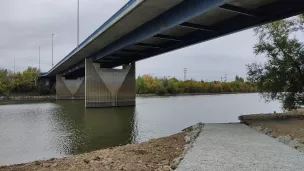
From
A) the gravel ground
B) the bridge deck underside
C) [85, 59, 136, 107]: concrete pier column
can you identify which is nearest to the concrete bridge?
the bridge deck underside

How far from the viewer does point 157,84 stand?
121m

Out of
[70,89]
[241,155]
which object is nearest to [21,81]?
[70,89]

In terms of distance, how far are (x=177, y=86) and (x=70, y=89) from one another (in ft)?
164

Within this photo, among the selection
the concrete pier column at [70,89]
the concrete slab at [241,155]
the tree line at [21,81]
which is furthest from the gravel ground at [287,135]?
the tree line at [21,81]

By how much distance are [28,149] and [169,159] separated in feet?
33.9

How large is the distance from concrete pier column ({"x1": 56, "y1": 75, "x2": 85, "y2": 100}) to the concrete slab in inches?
3432

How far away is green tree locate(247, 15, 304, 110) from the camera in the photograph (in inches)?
809

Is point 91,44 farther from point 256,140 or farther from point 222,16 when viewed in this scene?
point 256,140

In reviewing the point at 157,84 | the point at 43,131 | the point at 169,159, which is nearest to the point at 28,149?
the point at 43,131

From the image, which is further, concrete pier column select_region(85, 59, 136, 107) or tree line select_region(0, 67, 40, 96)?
tree line select_region(0, 67, 40, 96)

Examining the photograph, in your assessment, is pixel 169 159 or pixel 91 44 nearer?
pixel 169 159

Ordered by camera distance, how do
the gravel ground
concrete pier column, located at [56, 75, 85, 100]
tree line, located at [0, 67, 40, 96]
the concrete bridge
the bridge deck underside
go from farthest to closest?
1. tree line, located at [0, 67, 40, 96]
2. concrete pier column, located at [56, 75, 85, 100]
3. the concrete bridge
4. the bridge deck underside
5. the gravel ground

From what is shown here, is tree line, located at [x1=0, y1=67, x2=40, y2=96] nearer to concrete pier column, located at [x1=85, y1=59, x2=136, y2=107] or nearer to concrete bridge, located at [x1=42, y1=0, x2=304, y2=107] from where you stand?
concrete pier column, located at [x1=85, y1=59, x2=136, y2=107]

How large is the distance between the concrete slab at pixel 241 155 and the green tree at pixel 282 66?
31.6 feet
